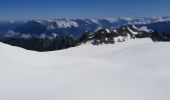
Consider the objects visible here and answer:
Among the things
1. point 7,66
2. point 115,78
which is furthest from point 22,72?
point 115,78

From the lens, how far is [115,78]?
24.2 metres

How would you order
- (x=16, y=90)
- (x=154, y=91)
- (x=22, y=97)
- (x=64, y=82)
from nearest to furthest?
(x=22, y=97)
(x=16, y=90)
(x=154, y=91)
(x=64, y=82)

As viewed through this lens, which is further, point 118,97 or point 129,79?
point 129,79

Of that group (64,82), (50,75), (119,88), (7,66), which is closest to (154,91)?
(119,88)

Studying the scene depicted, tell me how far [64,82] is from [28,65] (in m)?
5.55

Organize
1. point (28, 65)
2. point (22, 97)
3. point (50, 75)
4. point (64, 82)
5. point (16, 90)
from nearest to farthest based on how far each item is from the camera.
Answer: point (22, 97)
point (16, 90)
point (64, 82)
point (50, 75)
point (28, 65)

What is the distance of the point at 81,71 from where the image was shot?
26.5m

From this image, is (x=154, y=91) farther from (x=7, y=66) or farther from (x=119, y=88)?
(x=7, y=66)

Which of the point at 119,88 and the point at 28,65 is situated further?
the point at 28,65

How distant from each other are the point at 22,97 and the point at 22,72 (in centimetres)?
547

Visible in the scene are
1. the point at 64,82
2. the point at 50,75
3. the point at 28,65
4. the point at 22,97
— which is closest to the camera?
the point at 22,97

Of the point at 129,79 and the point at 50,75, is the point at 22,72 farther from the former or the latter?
the point at 129,79

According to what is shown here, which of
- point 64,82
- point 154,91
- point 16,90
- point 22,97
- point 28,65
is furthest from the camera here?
point 28,65

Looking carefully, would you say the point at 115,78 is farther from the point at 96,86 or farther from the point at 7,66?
the point at 7,66
